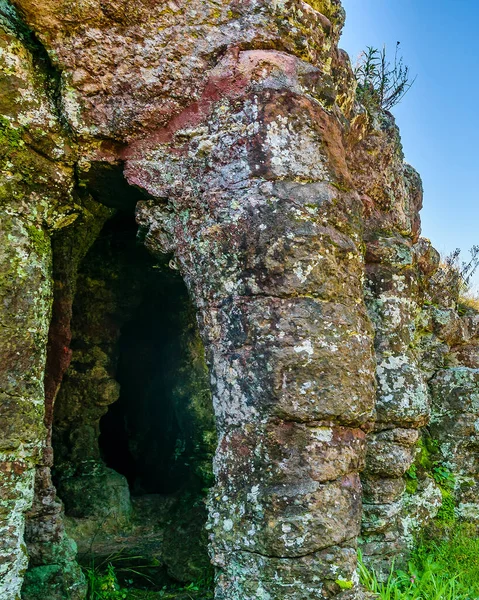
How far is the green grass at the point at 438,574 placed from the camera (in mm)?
3592

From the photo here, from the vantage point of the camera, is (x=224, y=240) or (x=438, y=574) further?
(x=438, y=574)

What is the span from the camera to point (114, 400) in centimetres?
491

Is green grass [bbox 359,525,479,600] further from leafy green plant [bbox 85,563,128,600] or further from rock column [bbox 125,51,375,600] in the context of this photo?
leafy green plant [bbox 85,563,128,600]

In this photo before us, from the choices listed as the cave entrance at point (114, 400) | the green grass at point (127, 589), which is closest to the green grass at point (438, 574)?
the green grass at point (127, 589)

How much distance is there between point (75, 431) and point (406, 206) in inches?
144

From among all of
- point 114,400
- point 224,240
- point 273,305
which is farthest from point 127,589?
point 224,240

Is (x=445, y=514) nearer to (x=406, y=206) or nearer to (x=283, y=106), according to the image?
(x=406, y=206)

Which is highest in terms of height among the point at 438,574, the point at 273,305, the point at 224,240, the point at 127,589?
the point at 224,240

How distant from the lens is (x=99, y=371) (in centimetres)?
484

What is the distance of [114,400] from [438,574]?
306cm

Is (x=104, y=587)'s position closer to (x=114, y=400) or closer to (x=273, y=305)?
(x=114, y=400)

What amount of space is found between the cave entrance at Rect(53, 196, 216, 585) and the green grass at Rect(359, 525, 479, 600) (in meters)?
1.39

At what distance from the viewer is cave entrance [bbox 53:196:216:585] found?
14.2 ft

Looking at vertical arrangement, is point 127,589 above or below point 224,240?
below
